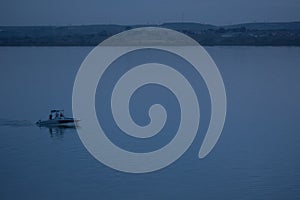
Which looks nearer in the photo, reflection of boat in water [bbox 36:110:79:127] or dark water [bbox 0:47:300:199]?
dark water [bbox 0:47:300:199]

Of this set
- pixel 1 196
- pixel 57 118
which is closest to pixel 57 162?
pixel 1 196

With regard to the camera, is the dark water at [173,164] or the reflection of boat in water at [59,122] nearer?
the dark water at [173,164]

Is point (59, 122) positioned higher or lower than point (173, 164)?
higher

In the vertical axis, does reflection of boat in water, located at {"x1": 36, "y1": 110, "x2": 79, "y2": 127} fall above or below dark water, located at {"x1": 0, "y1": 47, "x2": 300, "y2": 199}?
above

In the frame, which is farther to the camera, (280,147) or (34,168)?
(280,147)

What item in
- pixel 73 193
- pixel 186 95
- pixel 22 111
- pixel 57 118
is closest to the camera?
pixel 73 193

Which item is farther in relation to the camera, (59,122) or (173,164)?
(59,122)

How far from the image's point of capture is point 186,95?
1578 centimetres

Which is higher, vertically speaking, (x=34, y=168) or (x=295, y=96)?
(x=295, y=96)

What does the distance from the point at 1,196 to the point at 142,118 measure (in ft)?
17.2

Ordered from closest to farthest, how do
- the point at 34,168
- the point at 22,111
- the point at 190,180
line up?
the point at 190,180 < the point at 34,168 < the point at 22,111

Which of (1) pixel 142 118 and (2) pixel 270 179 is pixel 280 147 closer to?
(2) pixel 270 179

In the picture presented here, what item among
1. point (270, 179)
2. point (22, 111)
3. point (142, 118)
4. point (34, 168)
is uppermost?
point (22, 111)

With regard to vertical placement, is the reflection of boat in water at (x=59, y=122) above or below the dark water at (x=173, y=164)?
above
